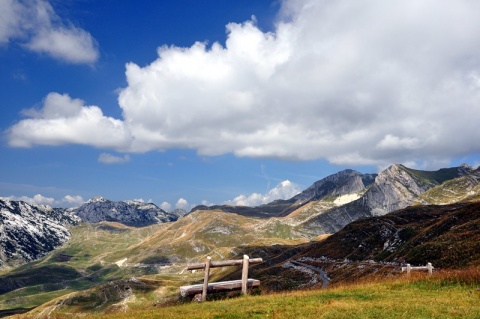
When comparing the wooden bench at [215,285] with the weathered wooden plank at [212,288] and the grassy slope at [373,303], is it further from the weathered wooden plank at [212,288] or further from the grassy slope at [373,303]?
the grassy slope at [373,303]

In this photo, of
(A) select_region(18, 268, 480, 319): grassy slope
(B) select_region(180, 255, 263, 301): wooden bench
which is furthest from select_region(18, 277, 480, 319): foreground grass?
(B) select_region(180, 255, 263, 301): wooden bench

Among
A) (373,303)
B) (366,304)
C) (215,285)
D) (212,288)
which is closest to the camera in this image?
(366,304)

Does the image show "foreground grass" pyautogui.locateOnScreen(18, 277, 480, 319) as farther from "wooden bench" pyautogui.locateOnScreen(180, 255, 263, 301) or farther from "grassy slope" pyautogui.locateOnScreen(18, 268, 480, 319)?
"wooden bench" pyautogui.locateOnScreen(180, 255, 263, 301)

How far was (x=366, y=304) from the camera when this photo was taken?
61.9ft

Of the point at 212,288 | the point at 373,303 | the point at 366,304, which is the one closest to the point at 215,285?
the point at 212,288

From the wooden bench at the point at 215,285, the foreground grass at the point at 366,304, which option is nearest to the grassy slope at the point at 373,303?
the foreground grass at the point at 366,304

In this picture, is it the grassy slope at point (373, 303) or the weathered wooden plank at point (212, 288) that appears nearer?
the grassy slope at point (373, 303)

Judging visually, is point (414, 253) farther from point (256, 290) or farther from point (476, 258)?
point (256, 290)

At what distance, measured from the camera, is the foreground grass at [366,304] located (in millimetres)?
16766

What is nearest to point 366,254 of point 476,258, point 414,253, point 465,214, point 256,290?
point 465,214

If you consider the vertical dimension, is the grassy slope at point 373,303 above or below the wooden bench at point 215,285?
Result: below

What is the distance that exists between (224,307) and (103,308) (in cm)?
19589

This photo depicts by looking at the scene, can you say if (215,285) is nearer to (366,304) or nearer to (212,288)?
(212,288)

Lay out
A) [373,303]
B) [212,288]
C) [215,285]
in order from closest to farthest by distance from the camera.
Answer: [373,303]
[212,288]
[215,285]
